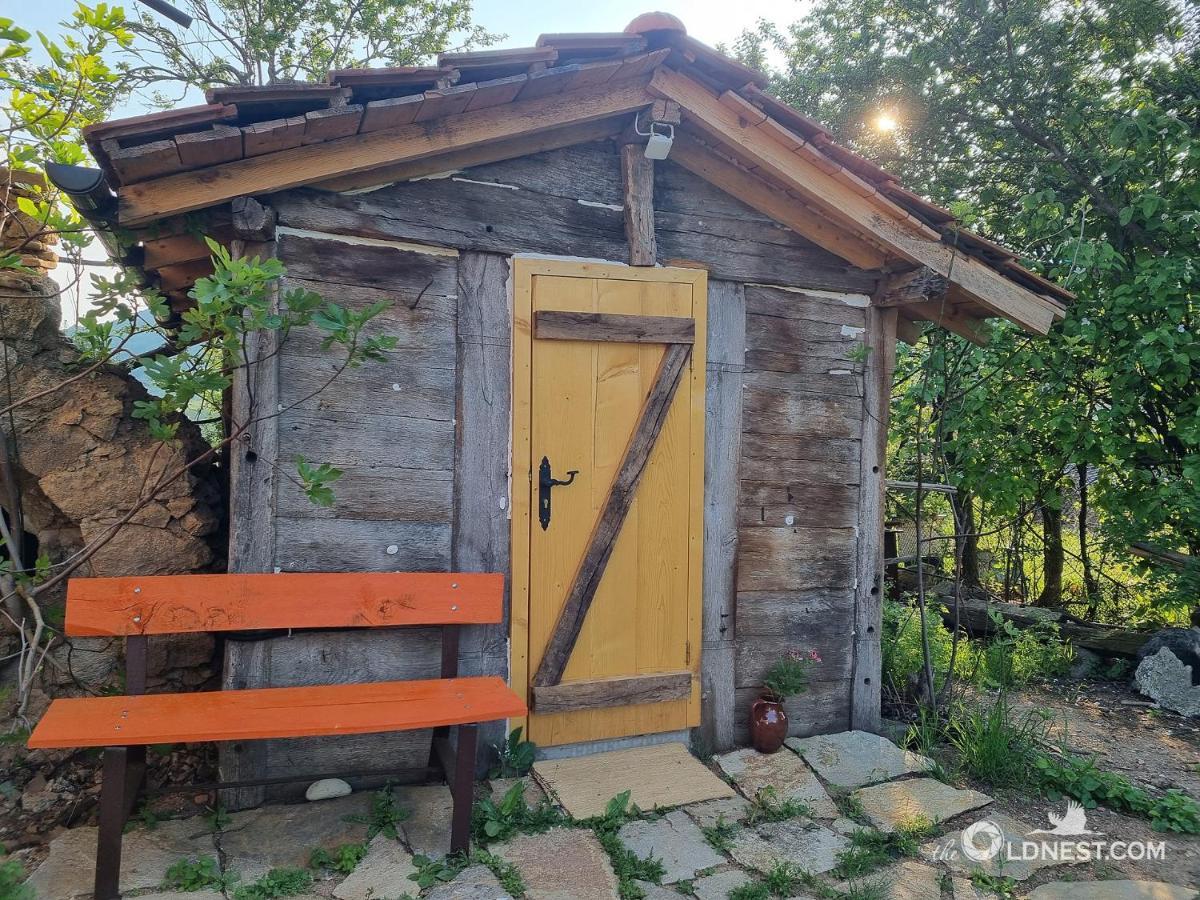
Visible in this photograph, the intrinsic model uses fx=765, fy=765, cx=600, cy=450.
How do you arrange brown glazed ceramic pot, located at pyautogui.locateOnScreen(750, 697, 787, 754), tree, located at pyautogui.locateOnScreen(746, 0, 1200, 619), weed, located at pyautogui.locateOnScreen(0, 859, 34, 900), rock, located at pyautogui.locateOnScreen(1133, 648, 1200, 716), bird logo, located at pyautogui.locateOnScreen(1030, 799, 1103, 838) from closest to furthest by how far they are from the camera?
weed, located at pyautogui.locateOnScreen(0, 859, 34, 900) → bird logo, located at pyautogui.locateOnScreen(1030, 799, 1103, 838) → brown glazed ceramic pot, located at pyautogui.locateOnScreen(750, 697, 787, 754) → rock, located at pyautogui.locateOnScreen(1133, 648, 1200, 716) → tree, located at pyautogui.locateOnScreen(746, 0, 1200, 619)

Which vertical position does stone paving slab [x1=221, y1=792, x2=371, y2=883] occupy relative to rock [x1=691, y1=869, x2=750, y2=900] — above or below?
above

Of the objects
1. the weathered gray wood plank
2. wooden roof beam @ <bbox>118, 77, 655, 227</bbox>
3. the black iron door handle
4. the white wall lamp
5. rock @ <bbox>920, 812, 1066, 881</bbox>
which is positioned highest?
the white wall lamp

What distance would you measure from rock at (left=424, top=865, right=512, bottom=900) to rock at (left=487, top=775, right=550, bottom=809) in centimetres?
51

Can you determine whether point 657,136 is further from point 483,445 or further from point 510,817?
point 510,817

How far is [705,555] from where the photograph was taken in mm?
4105

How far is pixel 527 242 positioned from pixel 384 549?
5.29ft

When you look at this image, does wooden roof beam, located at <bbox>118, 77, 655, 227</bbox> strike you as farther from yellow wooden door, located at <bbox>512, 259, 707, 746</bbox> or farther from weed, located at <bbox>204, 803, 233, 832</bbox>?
weed, located at <bbox>204, 803, 233, 832</bbox>

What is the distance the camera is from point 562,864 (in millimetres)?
2900

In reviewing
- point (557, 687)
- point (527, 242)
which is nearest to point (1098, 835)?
point (557, 687)

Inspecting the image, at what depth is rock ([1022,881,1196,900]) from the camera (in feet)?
9.55

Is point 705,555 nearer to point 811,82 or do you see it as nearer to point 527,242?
point 527,242

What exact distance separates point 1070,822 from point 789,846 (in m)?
1.45

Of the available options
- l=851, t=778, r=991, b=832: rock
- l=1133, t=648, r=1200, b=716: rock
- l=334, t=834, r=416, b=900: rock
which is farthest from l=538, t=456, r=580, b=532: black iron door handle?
l=1133, t=648, r=1200, b=716: rock

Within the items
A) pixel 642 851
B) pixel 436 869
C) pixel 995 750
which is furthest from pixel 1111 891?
pixel 436 869
